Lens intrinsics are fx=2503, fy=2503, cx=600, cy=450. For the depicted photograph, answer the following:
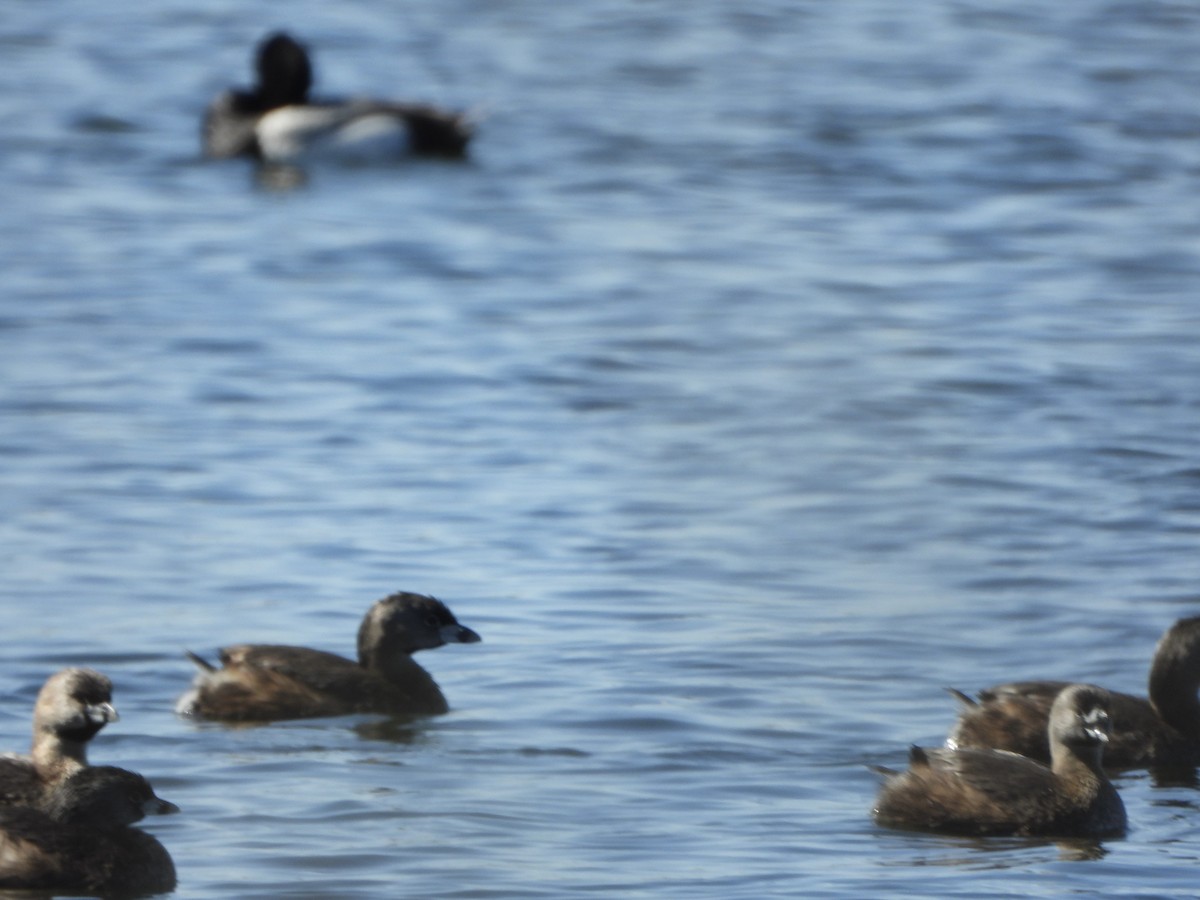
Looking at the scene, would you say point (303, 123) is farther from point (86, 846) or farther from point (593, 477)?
point (86, 846)

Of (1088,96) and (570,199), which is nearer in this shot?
(570,199)

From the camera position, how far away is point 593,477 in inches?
480

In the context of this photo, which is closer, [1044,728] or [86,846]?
[86,846]

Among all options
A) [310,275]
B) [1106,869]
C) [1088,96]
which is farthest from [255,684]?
[1088,96]

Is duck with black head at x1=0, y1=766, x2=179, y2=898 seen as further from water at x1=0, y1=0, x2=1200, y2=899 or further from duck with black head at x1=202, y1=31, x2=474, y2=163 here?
duck with black head at x1=202, y1=31, x2=474, y2=163

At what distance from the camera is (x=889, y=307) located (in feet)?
55.0

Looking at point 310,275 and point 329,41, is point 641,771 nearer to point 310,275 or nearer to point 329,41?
point 310,275

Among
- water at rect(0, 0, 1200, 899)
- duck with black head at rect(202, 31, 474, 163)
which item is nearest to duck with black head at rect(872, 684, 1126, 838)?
water at rect(0, 0, 1200, 899)

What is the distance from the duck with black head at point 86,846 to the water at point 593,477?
0.67 ft

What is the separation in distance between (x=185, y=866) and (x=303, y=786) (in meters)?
0.93

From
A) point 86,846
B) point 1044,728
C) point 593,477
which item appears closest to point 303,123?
point 593,477

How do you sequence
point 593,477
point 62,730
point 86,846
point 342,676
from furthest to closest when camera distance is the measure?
1. point 593,477
2. point 342,676
3. point 62,730
4. point 86,846

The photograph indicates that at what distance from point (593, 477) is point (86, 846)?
18.7ft

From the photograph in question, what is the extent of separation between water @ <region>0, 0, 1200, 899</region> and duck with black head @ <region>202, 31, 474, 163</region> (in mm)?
286
